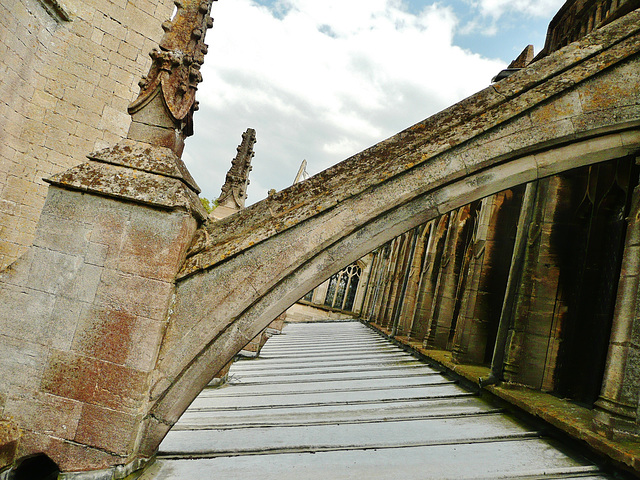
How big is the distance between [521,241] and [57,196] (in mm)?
3554

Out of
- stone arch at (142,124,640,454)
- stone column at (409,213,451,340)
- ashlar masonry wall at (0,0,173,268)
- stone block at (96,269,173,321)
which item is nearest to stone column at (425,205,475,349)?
stone column at (409,213,451,340)

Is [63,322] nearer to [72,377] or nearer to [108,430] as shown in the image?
[72,377]

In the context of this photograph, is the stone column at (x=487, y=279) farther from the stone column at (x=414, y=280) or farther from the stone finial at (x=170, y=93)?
the stone column at (x=414, y=280)

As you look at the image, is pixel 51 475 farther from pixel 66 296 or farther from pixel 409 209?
pixel 409 209

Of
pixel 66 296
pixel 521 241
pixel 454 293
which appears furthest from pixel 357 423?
pixel 454 293

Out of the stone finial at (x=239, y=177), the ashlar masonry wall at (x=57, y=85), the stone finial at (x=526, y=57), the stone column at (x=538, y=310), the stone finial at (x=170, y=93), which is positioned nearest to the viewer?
the stone finial at (x=170, y=93)

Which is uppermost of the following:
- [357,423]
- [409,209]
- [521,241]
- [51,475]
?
[521,241]

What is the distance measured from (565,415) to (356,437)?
1.24 m

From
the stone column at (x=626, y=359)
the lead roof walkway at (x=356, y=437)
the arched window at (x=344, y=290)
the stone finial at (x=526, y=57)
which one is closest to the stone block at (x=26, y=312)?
the lead roof walkway at (x=356, y=437)

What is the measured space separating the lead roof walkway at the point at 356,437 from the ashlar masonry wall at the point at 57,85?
6.22 metres

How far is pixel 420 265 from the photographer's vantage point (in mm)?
9633

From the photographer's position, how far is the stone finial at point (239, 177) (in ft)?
25.0

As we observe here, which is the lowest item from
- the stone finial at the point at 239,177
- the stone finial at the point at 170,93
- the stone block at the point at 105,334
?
the stone block at the point at 105,334

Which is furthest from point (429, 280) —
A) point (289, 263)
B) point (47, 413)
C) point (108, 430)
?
point (47, 413)
